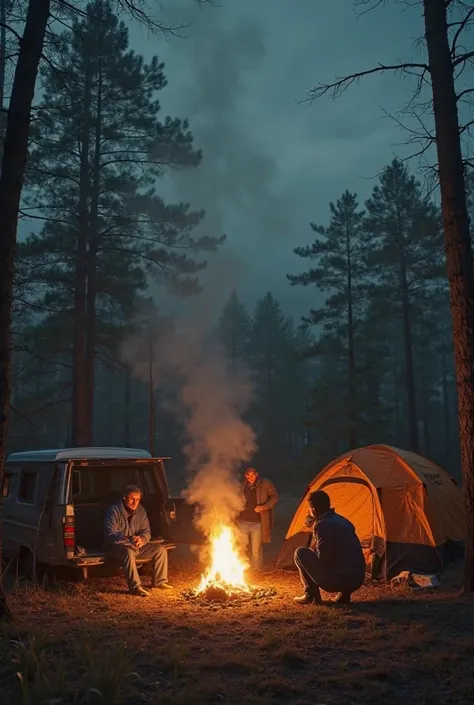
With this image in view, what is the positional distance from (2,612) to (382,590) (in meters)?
5.05

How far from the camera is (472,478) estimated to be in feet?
25.7

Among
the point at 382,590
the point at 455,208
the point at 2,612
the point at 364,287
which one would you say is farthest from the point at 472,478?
the point at 364,287

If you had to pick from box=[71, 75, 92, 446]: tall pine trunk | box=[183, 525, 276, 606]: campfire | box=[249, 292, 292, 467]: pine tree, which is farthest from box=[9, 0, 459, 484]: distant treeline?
box=[183, 525, 276, 606]: campfire

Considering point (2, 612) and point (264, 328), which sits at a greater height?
point (264, 328)

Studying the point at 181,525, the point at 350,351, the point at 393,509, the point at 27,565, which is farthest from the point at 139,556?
the point at 350,351

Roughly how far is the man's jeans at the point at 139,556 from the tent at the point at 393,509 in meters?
2.45

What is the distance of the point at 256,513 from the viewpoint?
10.8 meters

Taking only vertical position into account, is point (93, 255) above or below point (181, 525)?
above

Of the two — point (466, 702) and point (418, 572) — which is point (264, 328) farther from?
point (466, 702)

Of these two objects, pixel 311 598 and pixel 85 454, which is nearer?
pixel 311 598

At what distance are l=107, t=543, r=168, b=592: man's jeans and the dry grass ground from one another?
54cm

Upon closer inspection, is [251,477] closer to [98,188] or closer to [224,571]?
[224,571]

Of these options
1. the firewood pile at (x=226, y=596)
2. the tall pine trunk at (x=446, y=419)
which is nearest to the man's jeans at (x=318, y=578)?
the firewood pile at (x=226, y=596)

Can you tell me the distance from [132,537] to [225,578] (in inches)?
54.9
